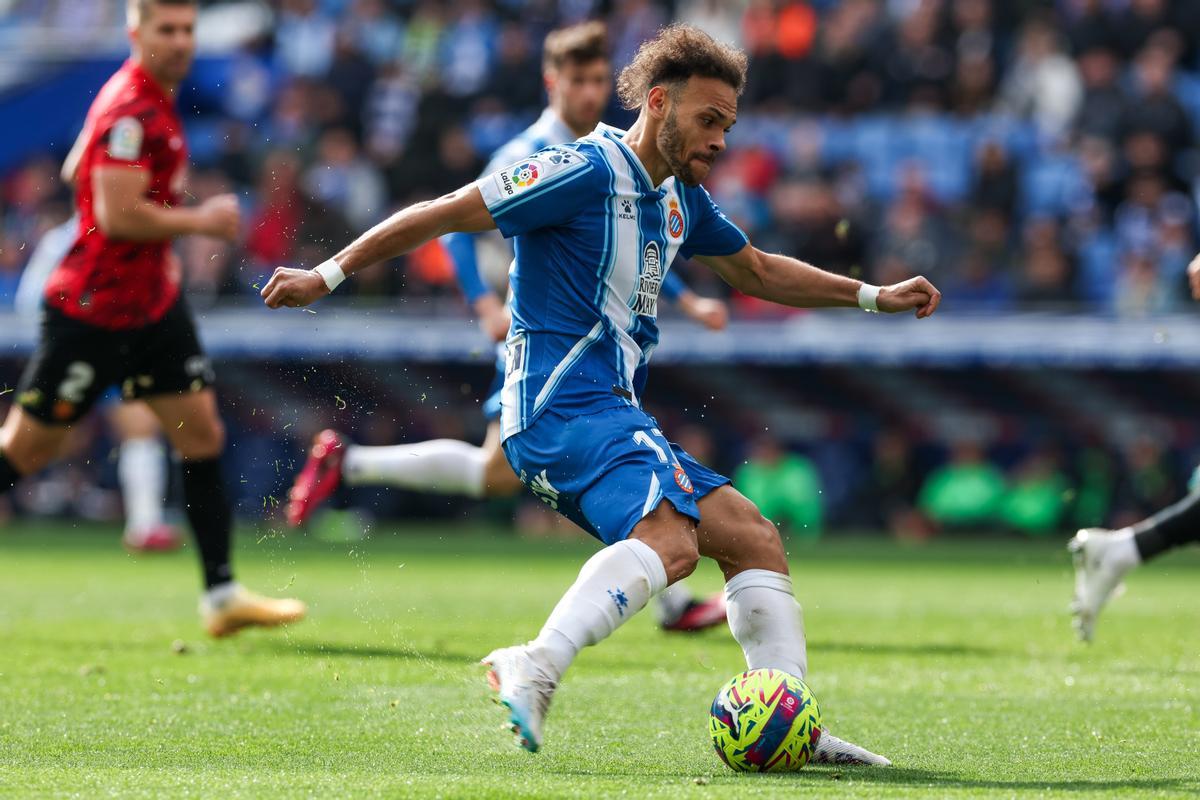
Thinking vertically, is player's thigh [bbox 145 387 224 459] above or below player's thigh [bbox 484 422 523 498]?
above

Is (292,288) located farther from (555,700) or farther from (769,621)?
(555,700)

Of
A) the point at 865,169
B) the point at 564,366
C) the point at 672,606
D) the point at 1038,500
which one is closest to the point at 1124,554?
the point at 672,606

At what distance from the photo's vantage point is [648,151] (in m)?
5.44

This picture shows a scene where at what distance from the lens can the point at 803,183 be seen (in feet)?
57.6

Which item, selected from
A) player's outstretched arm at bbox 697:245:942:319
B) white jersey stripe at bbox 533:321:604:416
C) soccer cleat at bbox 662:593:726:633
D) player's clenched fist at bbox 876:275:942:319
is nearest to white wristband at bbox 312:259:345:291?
white jersey stripe at bbox 533:321:604:416

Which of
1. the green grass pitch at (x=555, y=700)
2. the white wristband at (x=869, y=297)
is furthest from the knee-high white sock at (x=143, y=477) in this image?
the white wristband at (x=869, y=297)

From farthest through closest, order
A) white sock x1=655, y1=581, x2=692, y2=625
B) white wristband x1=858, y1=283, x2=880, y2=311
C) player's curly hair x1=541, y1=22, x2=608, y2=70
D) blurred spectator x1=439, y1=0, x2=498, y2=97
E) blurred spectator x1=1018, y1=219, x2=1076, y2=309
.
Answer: blurred spectator x1=439, y1=0, x2=498, y2=97
blurred spectator x1=1018, y1=219, x2=1076, y2=309
white sock x1=655, y1=581, x2=692, y2=625
player's curly hair x1=541, y1=22, x2=608, y2=70
white wristband x1=858, y1=283, x2=880, y2=311

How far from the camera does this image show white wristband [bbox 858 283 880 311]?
595cm

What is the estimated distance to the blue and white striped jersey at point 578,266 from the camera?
525 cm

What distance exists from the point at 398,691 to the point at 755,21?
14.7 m

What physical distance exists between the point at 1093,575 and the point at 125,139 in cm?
470

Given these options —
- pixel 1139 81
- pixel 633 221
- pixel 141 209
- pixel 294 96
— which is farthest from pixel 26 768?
pixel 294 96

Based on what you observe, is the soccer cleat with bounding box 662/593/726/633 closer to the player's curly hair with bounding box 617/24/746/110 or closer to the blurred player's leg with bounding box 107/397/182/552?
the player's curly hair with bounding box 617/24/746/110

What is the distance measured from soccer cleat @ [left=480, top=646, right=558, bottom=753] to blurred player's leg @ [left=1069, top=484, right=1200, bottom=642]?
383 centimetres
